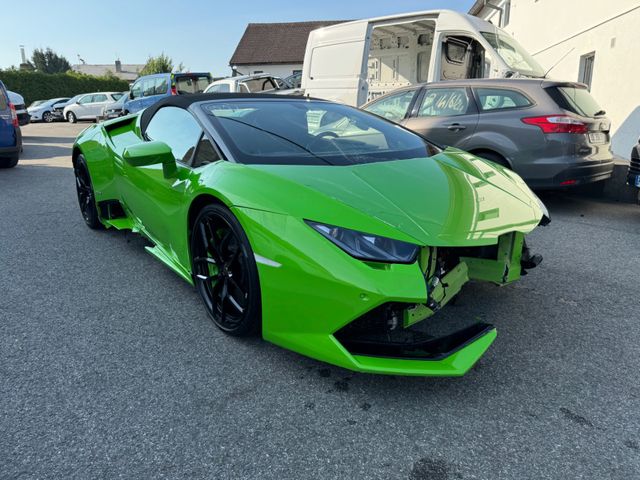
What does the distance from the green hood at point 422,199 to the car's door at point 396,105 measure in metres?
3.49

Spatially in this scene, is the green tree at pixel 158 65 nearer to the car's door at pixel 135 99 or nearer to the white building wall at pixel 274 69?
the white building wall at pixel 274 69

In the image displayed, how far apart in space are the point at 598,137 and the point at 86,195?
205 inches

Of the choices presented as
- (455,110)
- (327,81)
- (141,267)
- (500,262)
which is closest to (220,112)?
(141,267)

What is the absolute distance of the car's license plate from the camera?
195 inches

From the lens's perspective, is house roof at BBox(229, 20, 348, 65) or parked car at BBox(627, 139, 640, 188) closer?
parked car at BBox(627, 139, 640, 188)

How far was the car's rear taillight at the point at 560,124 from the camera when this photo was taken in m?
4.80

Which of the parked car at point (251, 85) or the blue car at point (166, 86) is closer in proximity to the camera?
the parked car at point (251, 85)

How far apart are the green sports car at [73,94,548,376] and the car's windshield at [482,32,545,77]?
444cm

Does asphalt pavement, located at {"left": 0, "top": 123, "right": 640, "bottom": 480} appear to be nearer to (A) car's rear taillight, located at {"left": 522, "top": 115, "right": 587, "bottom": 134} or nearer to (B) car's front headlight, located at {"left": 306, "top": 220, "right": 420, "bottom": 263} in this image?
(B) car's front headlight, located at {"left": 306, "top": 220, "right": 420, "bottom": 263}

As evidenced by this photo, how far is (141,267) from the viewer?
3.65m

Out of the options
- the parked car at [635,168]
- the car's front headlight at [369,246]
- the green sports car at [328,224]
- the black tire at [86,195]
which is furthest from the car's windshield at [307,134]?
the parked car at [635,168]

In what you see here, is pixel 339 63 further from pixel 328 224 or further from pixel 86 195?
pixel 328 224

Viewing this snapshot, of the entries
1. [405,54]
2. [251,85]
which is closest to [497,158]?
[405,54]

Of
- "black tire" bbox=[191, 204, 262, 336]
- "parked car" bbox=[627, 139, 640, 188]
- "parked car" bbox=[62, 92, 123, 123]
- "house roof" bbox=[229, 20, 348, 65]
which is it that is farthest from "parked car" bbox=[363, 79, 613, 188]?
"house roof" bbox=[229, 20, 348, 65]
